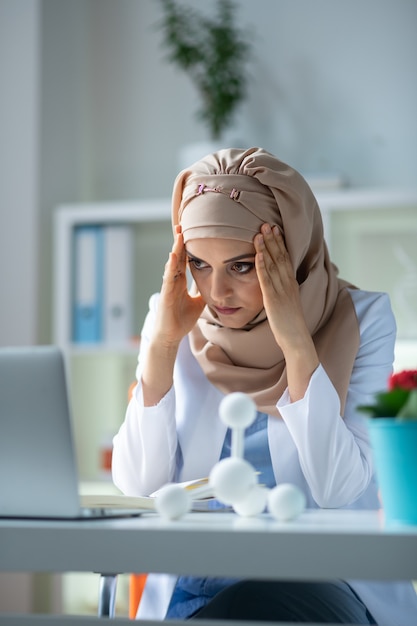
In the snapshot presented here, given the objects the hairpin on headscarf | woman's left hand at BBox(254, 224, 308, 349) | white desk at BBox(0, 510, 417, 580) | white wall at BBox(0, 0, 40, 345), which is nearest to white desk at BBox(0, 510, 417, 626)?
white desk at BBox(0, 510, 417, 580)

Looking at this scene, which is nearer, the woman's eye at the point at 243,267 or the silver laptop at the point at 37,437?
the silver laptop at the point at 37,437

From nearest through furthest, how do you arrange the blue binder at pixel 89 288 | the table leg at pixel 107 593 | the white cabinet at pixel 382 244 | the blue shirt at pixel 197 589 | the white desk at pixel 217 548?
the white desk at pixel 217 548 → the table leg at pixel 107 593 → the blue shirt at pixel 197 589 → the white cabinet at pixel 382 244 → the blue binder at pixel 89 288

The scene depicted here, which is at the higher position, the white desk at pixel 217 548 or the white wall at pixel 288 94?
the white wall at pixel 288 94

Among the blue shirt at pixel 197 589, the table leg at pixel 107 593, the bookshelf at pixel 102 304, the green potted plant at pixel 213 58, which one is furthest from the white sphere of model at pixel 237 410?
the green potted plant at pixel 213 58

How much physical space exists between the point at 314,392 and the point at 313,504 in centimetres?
25

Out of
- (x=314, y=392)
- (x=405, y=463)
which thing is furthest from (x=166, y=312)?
(x=405, y=463)

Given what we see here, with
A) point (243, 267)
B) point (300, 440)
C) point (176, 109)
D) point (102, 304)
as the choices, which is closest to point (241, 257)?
point (243, 267)

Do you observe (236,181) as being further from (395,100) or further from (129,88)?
(129,88)

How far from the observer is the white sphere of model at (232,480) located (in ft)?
3.22

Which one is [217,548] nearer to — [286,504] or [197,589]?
[286,504]

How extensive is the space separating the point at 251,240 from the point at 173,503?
29.5 inches

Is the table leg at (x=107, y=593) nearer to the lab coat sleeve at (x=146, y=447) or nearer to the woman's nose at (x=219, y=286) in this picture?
the lab coat sleeve at (x=146, y=447)

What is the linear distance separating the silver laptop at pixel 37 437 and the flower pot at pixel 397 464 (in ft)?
1.08

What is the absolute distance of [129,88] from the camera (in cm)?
347
